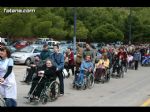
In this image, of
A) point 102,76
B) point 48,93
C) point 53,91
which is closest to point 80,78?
point 102,76

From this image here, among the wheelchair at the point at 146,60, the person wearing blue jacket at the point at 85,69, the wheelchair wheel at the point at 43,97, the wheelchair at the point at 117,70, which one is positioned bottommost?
the wheelchair at the point at 146,60

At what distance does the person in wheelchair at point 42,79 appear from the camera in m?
10.3

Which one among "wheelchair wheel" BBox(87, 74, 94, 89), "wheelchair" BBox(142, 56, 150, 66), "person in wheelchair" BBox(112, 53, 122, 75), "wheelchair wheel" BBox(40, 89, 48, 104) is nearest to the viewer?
"wheelchair wheel" BBox(40, 89, 48, 104)

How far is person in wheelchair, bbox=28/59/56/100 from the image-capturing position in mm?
10258

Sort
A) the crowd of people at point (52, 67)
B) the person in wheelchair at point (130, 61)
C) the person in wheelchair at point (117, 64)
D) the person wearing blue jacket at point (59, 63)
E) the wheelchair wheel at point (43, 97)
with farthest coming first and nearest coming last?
the person in wheelchair at point (130, 61)
the person in wheelchair at point (117, 64)
the person wearing blue jacket at point (59, 63)
the wheelchair wheel at point (43, 97)
the crowd of people at point (52, 67)

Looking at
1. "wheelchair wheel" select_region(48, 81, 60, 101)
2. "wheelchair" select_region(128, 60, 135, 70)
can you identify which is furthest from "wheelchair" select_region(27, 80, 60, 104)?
"wheelchair" select_region(128, 60, 135, 70)

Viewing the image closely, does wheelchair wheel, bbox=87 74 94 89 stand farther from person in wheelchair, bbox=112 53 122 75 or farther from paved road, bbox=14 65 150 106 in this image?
person in wheelchair, bbox=112 53 122 75

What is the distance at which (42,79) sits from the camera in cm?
1042

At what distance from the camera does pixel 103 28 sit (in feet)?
173

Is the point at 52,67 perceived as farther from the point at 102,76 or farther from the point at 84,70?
the point at 102,76

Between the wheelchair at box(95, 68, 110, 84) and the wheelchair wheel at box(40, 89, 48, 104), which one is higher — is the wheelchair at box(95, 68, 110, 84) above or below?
below

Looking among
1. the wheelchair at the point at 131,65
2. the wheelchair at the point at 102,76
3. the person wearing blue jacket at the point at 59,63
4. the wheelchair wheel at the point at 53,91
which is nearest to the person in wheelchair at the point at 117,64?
the wheelchair at the point at 102,76

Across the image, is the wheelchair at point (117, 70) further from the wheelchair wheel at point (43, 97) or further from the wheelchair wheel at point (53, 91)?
the wheelchair wheel at point (43, 97)

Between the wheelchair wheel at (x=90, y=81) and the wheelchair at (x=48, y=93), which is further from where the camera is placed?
the wheelchair wheel at (x=90, y=81)
